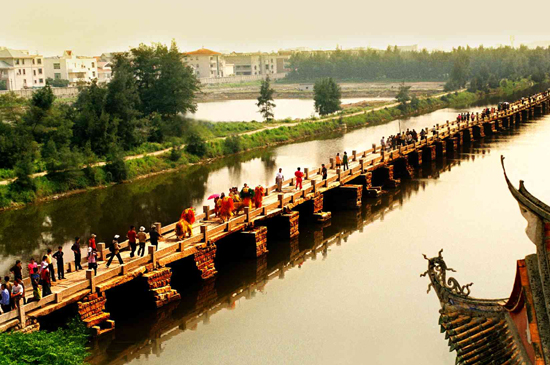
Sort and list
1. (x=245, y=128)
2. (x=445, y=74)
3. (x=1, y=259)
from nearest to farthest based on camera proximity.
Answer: (x=1, y=259)
(x=245, y=128)
(x=445, y=74)

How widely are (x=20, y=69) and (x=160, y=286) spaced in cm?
10345

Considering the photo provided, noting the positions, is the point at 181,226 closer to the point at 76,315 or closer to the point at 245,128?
the point at 76,315

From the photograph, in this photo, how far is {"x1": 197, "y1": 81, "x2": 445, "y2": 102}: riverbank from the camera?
147m

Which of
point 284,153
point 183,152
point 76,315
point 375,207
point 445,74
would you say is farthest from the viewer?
point 445,74

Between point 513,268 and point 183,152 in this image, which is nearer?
point 513,268

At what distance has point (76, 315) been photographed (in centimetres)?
2438

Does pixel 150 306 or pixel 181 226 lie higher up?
pixel 181 226

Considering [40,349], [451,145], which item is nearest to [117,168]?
[451,145]

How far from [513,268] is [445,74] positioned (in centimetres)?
15306

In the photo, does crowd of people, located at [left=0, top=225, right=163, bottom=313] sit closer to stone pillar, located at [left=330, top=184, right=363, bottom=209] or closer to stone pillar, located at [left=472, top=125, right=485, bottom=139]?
stone pillar, located at [left=330, top=184, right=363, bottom=209]

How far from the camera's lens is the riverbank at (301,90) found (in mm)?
146625

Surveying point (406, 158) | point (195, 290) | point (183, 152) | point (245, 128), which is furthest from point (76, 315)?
point (245, 128)

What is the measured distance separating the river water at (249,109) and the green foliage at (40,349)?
6848cm

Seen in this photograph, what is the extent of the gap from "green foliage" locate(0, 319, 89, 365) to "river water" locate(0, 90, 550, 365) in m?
2.19
